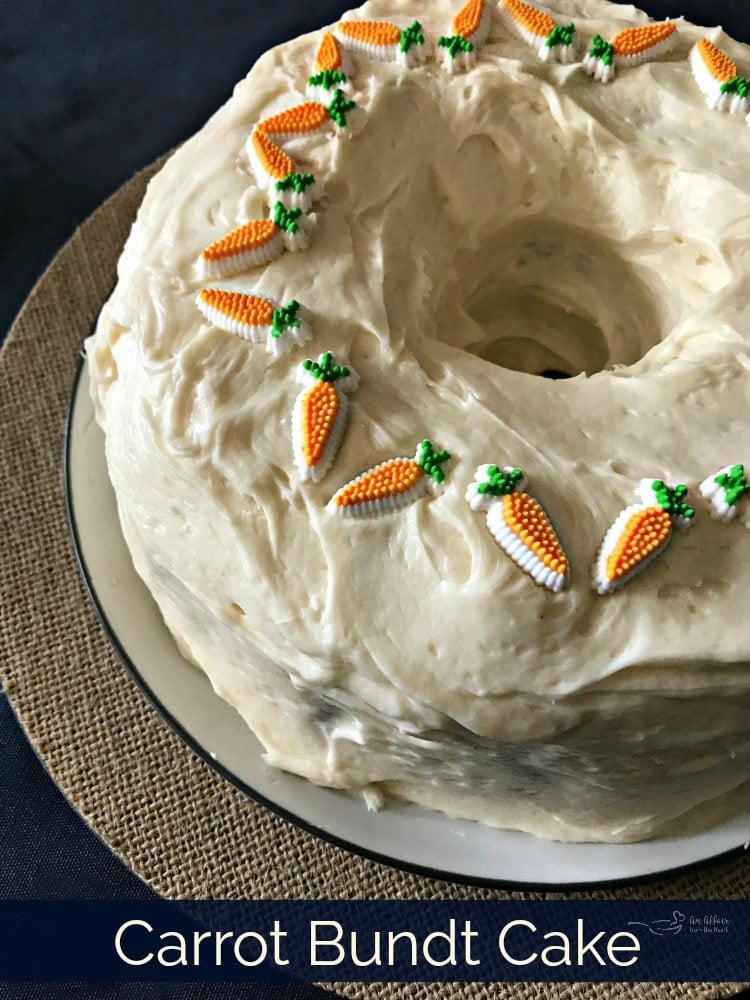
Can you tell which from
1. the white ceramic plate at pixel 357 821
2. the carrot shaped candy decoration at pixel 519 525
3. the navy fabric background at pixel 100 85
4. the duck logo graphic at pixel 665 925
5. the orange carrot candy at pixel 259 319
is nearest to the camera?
the carrot shaped candy decoration at pixel 519 525

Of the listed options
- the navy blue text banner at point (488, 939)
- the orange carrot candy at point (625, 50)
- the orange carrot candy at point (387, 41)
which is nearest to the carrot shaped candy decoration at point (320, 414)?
the orange carrot candy at point (387, 41)

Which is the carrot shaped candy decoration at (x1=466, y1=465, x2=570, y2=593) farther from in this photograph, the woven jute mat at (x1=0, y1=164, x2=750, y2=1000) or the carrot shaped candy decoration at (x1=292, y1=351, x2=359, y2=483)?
the woven jute mat at (x1=0, y1=164, x2=750, y2=1000)

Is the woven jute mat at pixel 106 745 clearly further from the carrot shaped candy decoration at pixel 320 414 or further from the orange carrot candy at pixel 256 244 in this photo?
the orange carrot candy at pixel 256 244

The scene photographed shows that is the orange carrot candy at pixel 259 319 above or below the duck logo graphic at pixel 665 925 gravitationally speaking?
above

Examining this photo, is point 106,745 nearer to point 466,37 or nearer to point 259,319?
point 259,319

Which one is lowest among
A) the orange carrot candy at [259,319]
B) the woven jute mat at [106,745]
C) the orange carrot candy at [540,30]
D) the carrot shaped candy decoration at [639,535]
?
the woven jute mat at [106,745]

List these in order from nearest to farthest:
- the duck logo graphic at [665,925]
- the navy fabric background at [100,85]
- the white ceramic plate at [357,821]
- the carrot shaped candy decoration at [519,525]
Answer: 1. the carrot shaped candy decoration at [519,525]
2. the white ceramic plate at [357,821]
3. the duck logo graphic at [665,925]
4. the navy fabric background at [100,85]

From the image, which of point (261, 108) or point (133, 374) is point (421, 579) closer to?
point (133, 374)

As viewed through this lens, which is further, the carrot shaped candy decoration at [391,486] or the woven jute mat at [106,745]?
the woven jute mat at [106,745]

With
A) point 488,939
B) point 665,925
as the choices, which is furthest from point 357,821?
point 665,925
